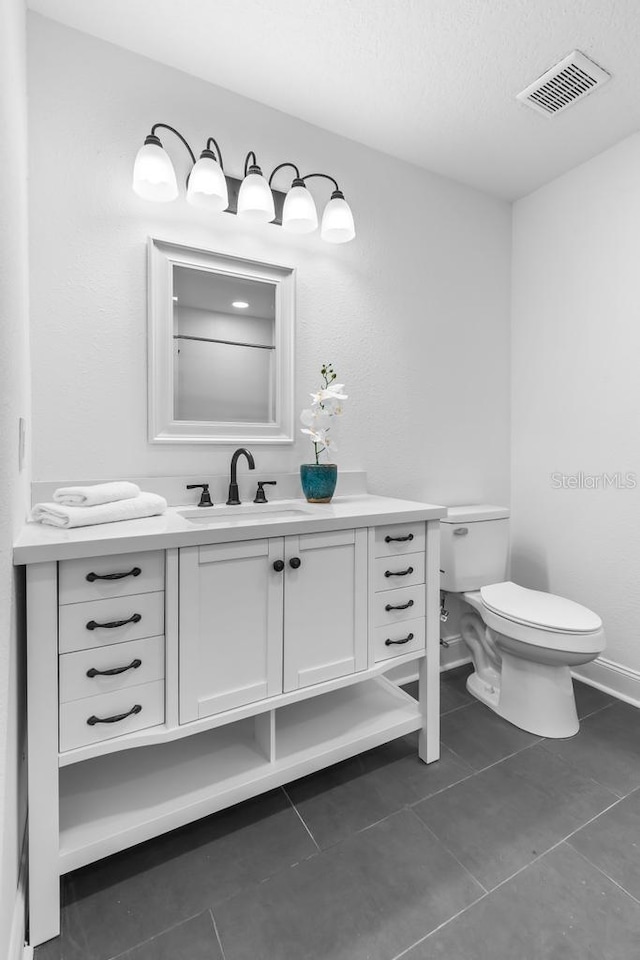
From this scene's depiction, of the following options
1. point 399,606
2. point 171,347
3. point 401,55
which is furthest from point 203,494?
point 401,55

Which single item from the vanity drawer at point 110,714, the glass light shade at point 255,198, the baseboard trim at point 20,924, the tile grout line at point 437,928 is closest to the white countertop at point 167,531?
the vanity drawer at point 110,714

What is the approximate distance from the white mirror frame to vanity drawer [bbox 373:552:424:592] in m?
0.64

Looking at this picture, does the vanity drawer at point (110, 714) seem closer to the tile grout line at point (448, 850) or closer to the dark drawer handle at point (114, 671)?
the dark drawer handle at point (114, 671)

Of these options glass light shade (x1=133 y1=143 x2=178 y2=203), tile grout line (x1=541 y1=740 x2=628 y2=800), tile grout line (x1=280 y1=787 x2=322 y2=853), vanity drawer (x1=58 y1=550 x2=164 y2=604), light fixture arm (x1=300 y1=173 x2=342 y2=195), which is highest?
light fixture arm (x1=300 y1=173 x2=342 y2=195)

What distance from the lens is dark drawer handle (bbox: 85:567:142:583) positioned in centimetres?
106

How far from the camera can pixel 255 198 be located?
1.63 meters

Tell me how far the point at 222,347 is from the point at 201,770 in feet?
4.50

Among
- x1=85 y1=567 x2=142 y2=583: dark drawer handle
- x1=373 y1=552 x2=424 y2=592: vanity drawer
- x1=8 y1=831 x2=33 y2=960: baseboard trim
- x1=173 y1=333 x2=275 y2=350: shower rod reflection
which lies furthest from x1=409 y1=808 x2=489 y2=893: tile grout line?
x1=173 y1=333 x2=275 y2=350: shower rod reflection

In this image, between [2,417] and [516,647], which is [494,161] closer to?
[516,647]

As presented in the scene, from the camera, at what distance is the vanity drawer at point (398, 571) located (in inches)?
58.7

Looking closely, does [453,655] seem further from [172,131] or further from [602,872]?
[172,131]

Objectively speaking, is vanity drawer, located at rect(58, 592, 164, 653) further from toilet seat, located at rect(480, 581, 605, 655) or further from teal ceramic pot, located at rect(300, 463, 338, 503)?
toilet seat, located at rect(480, 581, 605, 655)

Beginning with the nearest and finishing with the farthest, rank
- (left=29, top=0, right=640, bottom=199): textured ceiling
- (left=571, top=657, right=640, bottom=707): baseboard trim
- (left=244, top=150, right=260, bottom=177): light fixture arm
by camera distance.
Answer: (left=29, top=0, right=640, bottom=199): textured ceiling < (left=244, top=150, right=260, bottom=177): light fixture arm < (left=571, top=657, right=640, bottom=707): baseboard trim

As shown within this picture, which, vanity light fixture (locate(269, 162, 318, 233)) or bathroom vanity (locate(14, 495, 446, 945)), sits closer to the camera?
bathroom vanity (locate(14, 495, 446, 945))
